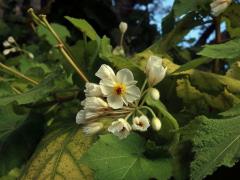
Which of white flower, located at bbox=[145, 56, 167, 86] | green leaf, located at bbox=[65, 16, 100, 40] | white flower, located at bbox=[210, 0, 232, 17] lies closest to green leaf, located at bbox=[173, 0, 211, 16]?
white flower, located at bbox=[210, 0, 232, 17]

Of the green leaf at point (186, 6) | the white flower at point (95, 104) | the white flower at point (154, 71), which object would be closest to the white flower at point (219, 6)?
the green leaf at point (186, 6)

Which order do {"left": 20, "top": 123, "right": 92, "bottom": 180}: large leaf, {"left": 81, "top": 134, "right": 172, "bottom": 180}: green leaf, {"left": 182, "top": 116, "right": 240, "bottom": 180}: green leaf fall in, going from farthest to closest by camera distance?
{"left": 20, "top": 123, "right": 92, "bottom": 180}: large leaf
{"left": 81, "top": 134, "right": 172, "bottom": 180}: green leaf
{"left": 182, "top": 116, "right": 240, "bottom": 180}: green leaf

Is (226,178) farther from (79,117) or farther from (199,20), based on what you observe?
(199,20)

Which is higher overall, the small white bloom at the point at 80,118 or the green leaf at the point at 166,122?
the small white bloom at the point at 80,118

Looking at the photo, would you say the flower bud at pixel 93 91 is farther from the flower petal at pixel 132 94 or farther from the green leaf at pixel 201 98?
the green leaf at pixel 201 98

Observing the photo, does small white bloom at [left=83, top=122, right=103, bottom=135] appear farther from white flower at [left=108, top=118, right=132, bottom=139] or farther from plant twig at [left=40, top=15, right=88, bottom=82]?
plant twig at [left=40, top=15, right=88, bottom=82]

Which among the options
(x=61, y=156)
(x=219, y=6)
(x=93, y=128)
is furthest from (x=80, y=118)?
(x=219, y=6)

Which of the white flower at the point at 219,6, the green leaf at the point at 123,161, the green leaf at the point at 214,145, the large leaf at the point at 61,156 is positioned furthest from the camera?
the white flower at the point at 219,6

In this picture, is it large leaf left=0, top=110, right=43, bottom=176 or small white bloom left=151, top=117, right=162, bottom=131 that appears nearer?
small white bloom left=151, top=117, right=162, bottom=131

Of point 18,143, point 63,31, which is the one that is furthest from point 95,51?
point 63,31
